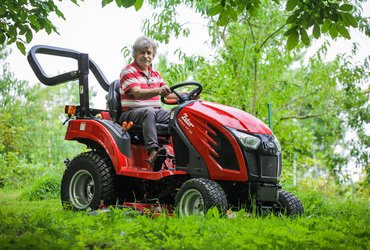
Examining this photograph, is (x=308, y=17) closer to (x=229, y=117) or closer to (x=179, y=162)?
(x=229, y=117)

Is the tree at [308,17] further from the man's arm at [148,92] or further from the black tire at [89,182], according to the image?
the black tire at [89,182]


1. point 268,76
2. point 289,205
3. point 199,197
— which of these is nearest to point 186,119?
point 199,197

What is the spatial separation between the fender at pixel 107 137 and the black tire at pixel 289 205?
1262mm

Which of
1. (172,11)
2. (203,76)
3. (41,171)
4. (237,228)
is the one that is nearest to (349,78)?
(203,76)

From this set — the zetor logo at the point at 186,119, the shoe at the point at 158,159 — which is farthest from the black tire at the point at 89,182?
the zetor logo at the point at 186,119

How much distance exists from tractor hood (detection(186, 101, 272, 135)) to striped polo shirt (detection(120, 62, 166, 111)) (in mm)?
540

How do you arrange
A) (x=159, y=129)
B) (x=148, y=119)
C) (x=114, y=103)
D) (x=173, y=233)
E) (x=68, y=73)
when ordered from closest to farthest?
(x=173, y=233) → (x=148, y=119) → (x=159, y=129) → (x=114, y=103) → (x=68, y=73)

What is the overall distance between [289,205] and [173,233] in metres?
1.58

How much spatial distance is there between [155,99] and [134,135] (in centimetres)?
36

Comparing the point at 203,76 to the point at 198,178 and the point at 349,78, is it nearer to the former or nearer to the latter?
the point at 349,78

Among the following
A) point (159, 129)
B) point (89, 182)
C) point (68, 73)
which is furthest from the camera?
point (68, 73)

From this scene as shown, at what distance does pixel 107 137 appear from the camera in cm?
518

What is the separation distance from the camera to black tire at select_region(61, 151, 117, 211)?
5.17 metres

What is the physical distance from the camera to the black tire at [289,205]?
4.84 meters
